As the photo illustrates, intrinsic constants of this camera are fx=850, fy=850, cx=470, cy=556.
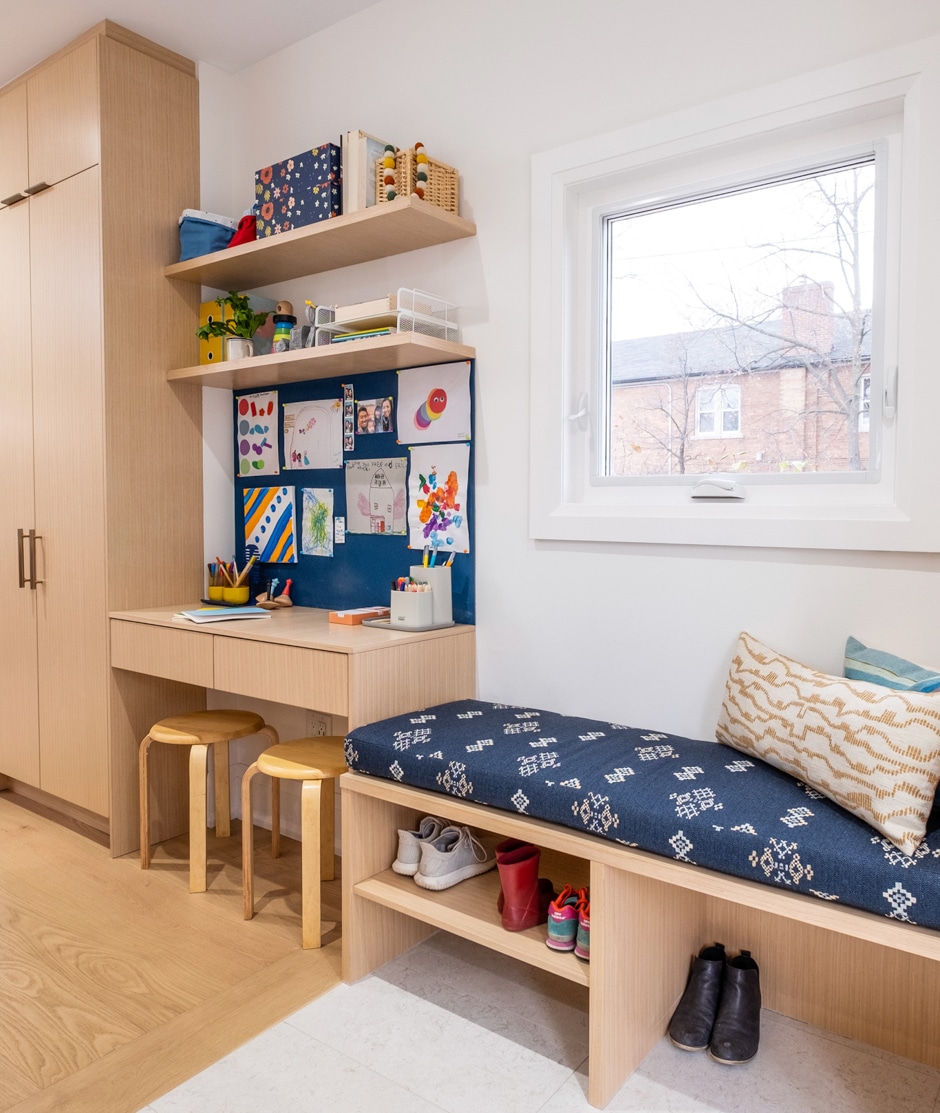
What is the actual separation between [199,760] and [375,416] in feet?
3.77

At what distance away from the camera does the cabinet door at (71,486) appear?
2.73 m

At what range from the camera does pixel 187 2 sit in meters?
2.57

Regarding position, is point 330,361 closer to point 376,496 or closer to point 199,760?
point 376,496

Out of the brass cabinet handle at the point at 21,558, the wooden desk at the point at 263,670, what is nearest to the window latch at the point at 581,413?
the wooden desk at the point at 263,670

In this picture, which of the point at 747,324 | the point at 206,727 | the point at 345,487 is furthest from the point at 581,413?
the point at 206,727

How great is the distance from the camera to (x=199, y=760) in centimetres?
248

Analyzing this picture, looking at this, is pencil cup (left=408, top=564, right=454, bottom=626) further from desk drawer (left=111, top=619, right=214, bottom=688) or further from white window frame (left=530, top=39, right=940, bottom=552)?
desk drawer (left=111, top=619, right=214, bottom=688)

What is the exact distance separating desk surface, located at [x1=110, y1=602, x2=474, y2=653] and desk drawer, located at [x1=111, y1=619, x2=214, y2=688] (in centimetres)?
2

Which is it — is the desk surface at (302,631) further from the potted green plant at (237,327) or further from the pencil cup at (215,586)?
the potted green plant at (237,327)

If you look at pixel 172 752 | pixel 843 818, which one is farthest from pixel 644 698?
pixel 172 752

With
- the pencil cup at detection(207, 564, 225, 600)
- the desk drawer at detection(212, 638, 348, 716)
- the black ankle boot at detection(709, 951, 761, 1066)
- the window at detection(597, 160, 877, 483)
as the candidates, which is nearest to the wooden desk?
the desk drawer at detection(212, 638, 348, 716)

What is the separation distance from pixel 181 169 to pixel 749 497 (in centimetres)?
220

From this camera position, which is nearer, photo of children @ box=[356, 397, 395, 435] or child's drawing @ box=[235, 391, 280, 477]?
photo of children @ box=[356, 397, 395, 435]

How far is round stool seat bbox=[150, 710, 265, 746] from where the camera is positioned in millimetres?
2541
